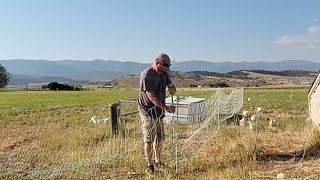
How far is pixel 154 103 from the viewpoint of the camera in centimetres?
589

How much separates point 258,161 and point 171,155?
1402mm

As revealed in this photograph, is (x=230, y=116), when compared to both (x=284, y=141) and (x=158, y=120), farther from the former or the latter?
(x=158, y=120)

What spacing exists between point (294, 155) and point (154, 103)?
267 cm

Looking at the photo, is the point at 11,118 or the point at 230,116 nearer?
the point at 230,116

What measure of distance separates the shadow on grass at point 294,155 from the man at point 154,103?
1800 millimetres

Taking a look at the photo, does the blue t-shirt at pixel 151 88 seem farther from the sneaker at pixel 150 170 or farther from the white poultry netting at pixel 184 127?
the sneaker at pixel 150 170

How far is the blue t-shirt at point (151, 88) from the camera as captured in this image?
6000 mm

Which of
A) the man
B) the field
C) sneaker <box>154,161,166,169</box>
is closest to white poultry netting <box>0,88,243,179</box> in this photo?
the field

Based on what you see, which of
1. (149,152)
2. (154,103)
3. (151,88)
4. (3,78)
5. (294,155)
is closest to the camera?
(154,103)

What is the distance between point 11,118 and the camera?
16.5 meters

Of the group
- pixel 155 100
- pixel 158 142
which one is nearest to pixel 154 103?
pixel 155 100

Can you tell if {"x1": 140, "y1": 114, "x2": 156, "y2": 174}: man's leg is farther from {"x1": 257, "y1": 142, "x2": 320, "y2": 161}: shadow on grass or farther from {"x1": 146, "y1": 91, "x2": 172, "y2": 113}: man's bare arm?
{"x1": 257, "y1": 142, "x2": 320, "y2": 161}: shadow on grass

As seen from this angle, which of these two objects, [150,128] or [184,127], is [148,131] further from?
[184,127]

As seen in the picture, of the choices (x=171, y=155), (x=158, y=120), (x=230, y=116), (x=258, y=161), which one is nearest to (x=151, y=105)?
(x=158, y=120)
